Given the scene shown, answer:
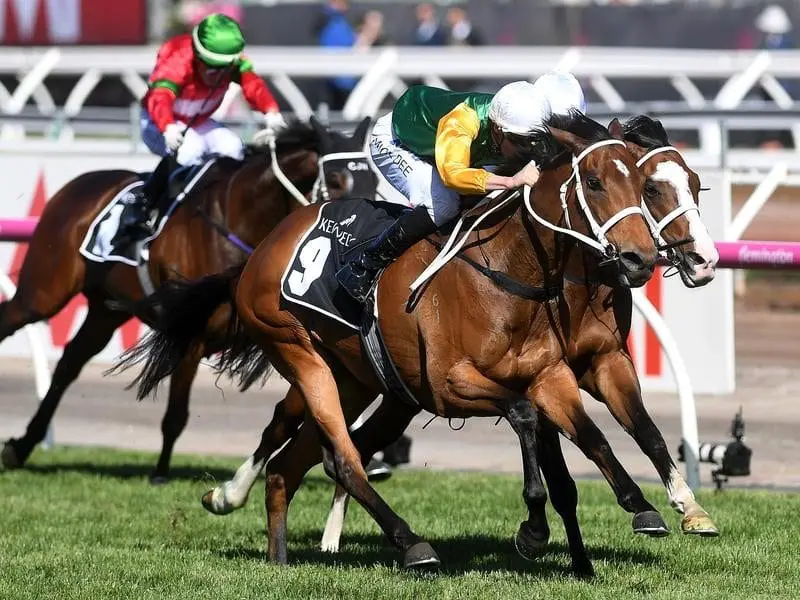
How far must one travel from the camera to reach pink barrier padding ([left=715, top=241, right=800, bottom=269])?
23.1 feet

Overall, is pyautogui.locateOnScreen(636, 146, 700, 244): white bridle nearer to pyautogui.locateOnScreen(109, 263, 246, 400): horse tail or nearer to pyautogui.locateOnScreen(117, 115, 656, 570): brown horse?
pyautogui.locateOnScreen(117, 115, 656, 570): brown horse

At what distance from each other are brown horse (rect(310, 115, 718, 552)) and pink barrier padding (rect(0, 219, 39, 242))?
4.20 meters

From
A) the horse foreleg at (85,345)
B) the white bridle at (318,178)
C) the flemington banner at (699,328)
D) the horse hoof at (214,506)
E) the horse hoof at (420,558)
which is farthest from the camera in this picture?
the flemington banner at (699,328)

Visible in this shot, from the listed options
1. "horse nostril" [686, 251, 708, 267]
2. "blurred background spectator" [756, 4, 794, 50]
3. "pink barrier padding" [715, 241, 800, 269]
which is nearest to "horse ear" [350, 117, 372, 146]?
"pink barrier padding" [715, 241, 800, 269]

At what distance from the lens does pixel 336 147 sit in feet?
25.4

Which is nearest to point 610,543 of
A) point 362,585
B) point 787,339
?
point 362,585

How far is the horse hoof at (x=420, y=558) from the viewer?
533cm

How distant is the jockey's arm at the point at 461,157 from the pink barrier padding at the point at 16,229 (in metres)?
3.93

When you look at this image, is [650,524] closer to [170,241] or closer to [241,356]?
[241,356]

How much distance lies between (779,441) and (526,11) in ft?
37.4

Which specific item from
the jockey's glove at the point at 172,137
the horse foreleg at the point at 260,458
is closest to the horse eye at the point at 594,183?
the horse foreleg at the point at 260,458

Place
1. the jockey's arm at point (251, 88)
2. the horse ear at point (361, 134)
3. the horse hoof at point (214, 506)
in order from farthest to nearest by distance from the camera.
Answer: the jockey's arm at point (251, 88) < the horse ear at point (361, 134) < the horse hoof at point (214, 506)

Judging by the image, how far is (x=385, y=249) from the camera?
5.72 meters

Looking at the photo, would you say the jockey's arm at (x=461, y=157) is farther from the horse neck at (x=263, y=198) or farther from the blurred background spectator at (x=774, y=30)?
the blurred background spectator at (x=774, y=30)
